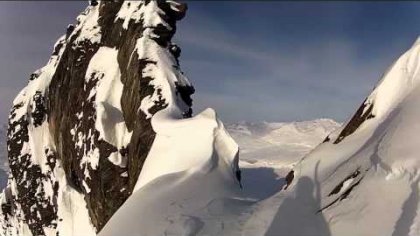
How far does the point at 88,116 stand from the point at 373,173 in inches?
1238

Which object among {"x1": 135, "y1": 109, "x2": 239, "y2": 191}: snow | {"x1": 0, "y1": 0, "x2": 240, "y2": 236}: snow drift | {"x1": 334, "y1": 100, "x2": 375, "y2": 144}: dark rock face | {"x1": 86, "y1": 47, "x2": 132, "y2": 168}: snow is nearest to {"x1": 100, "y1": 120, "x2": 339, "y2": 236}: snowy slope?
{"x1": 0, "y1": 0, "x2": 240, "y2": 236}: snow drift

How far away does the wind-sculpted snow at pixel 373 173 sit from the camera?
36.4 feet

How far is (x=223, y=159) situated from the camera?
76.8 feet

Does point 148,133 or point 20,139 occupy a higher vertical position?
point 148,133

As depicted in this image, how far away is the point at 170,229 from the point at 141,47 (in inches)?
944

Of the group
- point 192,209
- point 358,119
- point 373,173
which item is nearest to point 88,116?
point 358,119

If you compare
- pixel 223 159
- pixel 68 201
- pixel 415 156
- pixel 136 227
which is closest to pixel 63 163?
pixel 68 201

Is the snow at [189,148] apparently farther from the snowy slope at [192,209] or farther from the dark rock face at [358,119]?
the dark rock face at [358,119]

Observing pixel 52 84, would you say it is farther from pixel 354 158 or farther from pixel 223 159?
pixel 354 158

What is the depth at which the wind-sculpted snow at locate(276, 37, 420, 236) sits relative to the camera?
36.4ft

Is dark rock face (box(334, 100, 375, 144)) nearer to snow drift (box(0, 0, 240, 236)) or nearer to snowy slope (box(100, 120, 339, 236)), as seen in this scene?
snowy slope (box(100, 120, 339, 236))

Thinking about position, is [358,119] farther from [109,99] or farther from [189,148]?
[109,99]

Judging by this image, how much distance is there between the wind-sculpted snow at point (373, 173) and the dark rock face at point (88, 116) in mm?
14473

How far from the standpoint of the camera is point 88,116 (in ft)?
133
